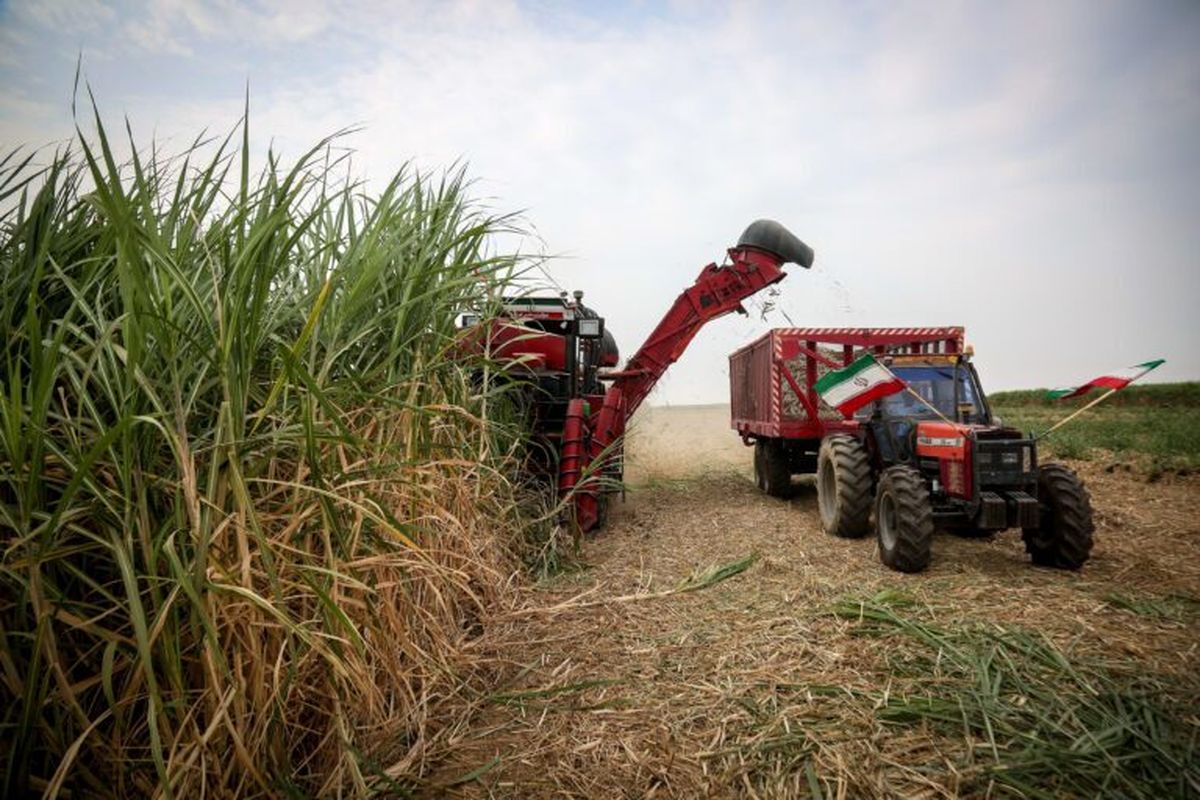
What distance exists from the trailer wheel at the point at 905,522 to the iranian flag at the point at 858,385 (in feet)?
2.19

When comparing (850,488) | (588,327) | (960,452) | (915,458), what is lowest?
(850,488)

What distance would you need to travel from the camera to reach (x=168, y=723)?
1575mm

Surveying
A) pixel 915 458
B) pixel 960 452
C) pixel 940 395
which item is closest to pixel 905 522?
pixel 960 452

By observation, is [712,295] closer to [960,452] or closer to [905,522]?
[960,452]

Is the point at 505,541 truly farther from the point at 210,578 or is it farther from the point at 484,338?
the point at 210,578

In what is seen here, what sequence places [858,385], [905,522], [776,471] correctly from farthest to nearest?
[776,471], [858,385], [905,522]

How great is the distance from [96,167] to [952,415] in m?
6.42

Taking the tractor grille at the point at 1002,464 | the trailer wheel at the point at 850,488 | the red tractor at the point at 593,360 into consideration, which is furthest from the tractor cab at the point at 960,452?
the red tractor at the point at 593,360

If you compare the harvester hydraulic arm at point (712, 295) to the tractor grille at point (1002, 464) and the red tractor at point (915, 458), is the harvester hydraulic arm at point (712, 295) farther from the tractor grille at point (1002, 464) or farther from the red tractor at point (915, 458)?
the tractor grille at point (1002, 464)

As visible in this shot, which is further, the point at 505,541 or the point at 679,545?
the point at 679,545

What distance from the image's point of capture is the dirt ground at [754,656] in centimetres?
202

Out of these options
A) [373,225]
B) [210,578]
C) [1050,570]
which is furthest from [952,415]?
[210,578]

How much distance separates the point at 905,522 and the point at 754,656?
6.85 ft

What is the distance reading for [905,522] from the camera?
14.3 feet
